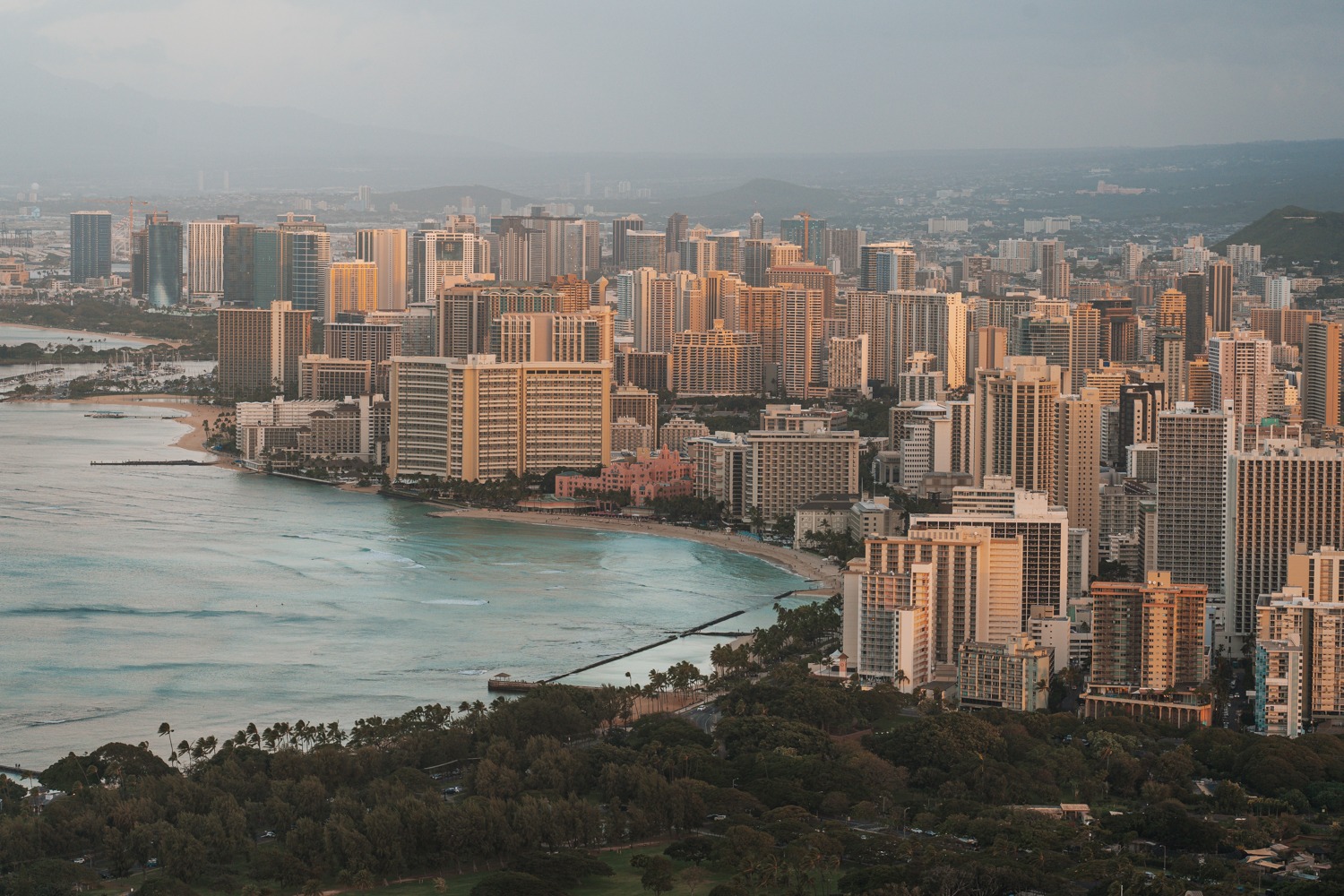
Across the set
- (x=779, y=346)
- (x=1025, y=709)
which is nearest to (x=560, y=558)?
(x=1025, y=709)

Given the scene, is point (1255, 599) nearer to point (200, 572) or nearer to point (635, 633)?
point (635, 633)

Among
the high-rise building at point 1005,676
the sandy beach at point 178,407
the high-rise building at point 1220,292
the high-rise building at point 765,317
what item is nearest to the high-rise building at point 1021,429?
the high-rise building at point 1005,676

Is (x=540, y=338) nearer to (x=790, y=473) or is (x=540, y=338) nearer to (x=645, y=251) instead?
(x=790, y=473)

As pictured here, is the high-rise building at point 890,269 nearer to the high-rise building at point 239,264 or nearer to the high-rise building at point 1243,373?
the high-rise building at point 239,264

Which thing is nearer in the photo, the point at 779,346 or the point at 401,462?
the point at 401,462

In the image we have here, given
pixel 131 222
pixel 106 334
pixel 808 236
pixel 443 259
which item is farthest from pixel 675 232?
pixel 131 222
